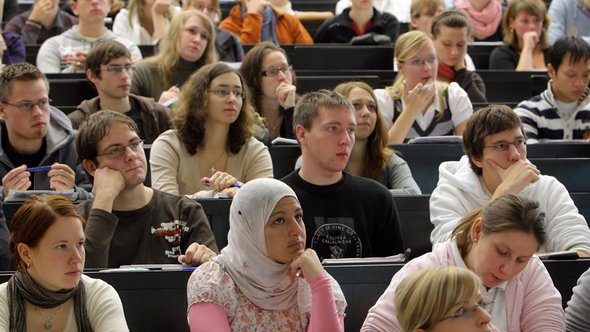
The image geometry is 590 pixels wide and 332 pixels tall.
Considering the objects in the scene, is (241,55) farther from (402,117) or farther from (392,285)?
(392,285)

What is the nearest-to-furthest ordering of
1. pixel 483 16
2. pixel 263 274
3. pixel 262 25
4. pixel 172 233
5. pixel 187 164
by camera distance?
pixel 263 274 → pixel 172 233 → pixel 187 164 → pixel 262 25 → pixel 483 16

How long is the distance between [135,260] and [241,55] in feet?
9.66

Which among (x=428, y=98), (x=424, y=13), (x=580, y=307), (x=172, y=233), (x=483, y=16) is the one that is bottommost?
(x=580, y=307)

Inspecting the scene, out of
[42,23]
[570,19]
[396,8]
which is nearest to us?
[42,23]

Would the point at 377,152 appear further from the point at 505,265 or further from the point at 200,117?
the point at 505,265

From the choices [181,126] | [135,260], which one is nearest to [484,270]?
[135,260]

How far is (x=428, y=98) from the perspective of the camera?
Answer: 5227 millimetres

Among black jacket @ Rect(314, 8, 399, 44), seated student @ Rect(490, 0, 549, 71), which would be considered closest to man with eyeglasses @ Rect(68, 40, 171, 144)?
black jacket @ Rect(314, 8, 399, 44)

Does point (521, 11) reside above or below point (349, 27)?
above

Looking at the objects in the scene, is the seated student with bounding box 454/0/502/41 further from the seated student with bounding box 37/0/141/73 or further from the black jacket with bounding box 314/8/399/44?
the seated student with bounding box 37/0/141/73

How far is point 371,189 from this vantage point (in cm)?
382

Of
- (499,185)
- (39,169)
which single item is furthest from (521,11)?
(39,169)

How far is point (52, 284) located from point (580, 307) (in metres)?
1.44

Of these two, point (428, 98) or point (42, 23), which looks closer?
point (428, 98)
